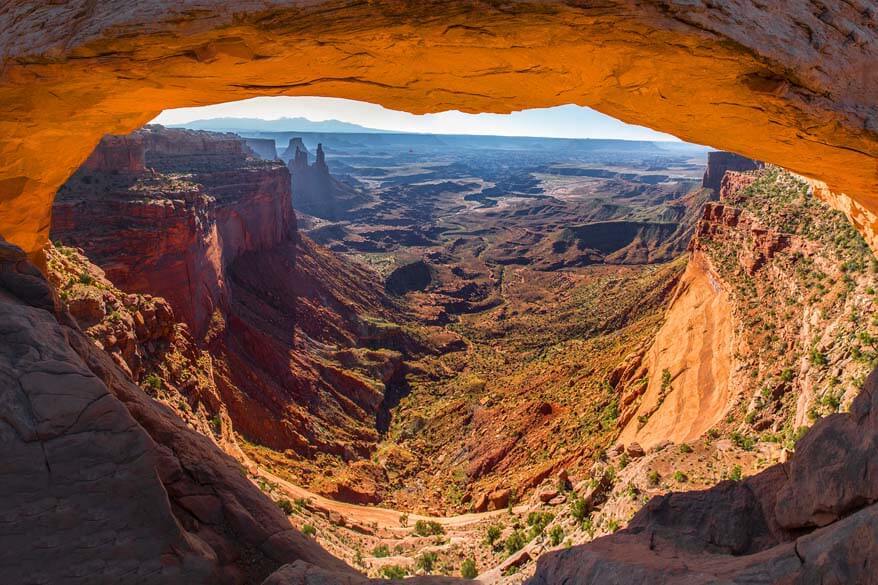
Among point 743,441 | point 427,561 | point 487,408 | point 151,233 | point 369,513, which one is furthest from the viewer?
point 487,408

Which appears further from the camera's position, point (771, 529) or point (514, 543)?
point (514, 543)

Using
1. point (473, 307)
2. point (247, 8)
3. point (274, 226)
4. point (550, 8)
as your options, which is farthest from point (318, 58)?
point (473, 307)

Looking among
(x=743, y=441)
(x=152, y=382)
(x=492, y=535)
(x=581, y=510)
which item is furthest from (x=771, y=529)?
(x=152, y=382)

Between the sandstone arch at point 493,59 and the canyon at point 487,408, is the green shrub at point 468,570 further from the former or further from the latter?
the sandstone arch at point 493,59

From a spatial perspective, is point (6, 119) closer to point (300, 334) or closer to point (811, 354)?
point (811, 354)

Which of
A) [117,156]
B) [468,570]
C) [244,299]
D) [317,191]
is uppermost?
[117,156]

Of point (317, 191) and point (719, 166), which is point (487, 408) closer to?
point (719, 166)

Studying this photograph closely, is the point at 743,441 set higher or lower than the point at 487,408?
higher
